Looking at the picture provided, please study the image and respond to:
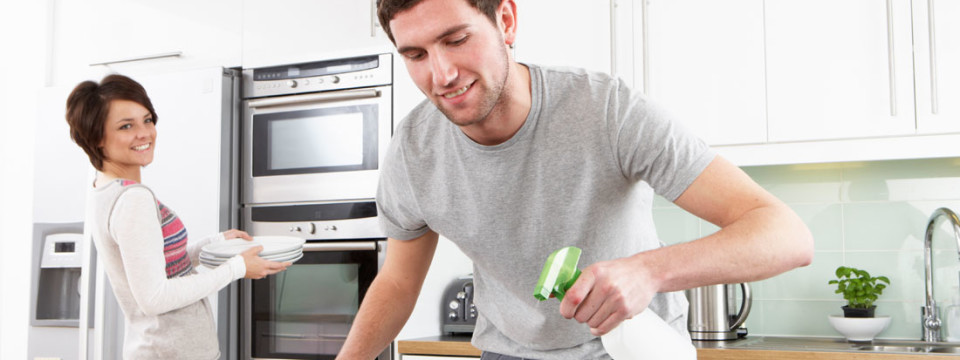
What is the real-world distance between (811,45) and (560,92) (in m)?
1.45

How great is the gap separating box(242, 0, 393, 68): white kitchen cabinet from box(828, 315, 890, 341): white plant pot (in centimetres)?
162

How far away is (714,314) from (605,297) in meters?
1.80

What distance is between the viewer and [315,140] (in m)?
2.70

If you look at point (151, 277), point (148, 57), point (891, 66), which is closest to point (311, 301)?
point (151, 277)

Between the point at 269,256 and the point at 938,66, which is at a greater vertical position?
the point at 938,66

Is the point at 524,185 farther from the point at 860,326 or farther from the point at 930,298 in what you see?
the point at 930,298

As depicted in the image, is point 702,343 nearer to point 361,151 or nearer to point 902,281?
point 902,281

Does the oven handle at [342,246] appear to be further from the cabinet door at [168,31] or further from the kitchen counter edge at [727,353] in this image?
the cabinet door at [168,31]

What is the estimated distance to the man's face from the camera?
112 cm

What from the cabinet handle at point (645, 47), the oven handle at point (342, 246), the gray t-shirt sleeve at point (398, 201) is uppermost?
the cabinet handle at point (645, 47)

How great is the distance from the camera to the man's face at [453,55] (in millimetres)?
1123

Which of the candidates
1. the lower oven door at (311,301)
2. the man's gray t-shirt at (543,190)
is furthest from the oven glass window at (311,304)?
the man's gray t-shirt at (543,190)

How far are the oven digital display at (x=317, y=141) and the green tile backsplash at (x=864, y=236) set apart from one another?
1.19 m

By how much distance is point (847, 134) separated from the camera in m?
2.37
